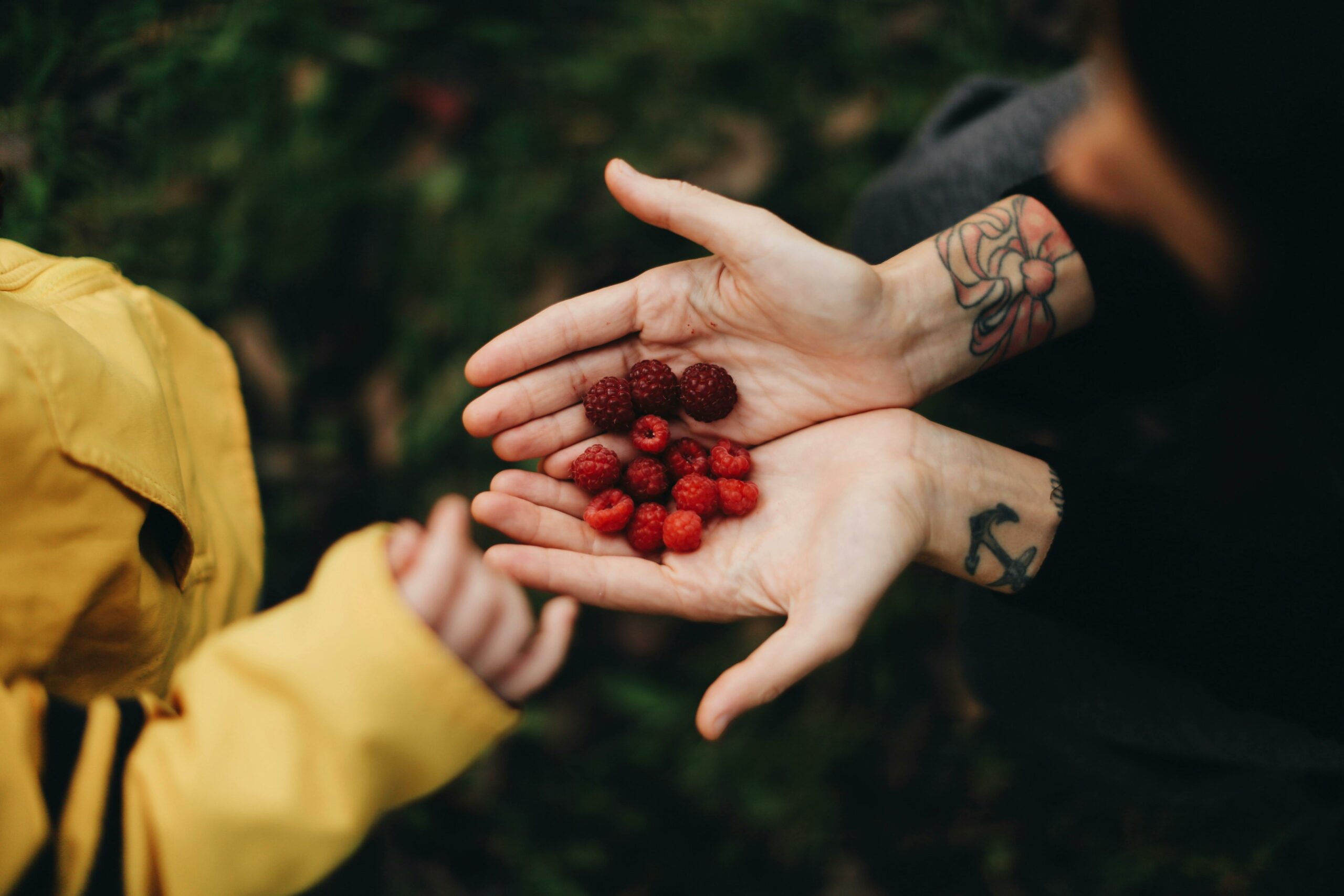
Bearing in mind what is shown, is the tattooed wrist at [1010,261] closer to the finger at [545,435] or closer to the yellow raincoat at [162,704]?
the finger at [545,435]

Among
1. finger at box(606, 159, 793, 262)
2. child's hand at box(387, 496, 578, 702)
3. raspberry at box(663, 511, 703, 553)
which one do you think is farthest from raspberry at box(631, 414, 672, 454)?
child's hand at box(387, 496, 578, 702)

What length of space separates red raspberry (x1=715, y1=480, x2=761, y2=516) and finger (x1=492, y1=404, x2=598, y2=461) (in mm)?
369

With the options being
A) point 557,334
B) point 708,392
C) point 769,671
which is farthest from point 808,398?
point 769,671

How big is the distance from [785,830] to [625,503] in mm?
1229

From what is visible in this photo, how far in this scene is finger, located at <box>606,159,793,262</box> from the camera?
1642mm

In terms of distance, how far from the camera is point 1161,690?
5.34 ft

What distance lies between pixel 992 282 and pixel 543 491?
3.65 ft

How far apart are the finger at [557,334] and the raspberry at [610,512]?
35 centimetres

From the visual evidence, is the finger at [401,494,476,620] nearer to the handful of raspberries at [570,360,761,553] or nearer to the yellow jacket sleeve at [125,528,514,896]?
the yellow jacket sleeve at [125,528,514,896]

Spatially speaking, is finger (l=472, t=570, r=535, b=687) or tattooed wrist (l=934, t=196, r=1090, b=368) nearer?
finger (l=472, t=570, r=535, b=687)

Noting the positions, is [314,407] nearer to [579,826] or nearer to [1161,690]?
[579,826]

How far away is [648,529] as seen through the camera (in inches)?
68.2

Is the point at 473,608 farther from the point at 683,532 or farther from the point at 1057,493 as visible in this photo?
the point at 1057,493

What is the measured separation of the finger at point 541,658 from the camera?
3.93 ft
